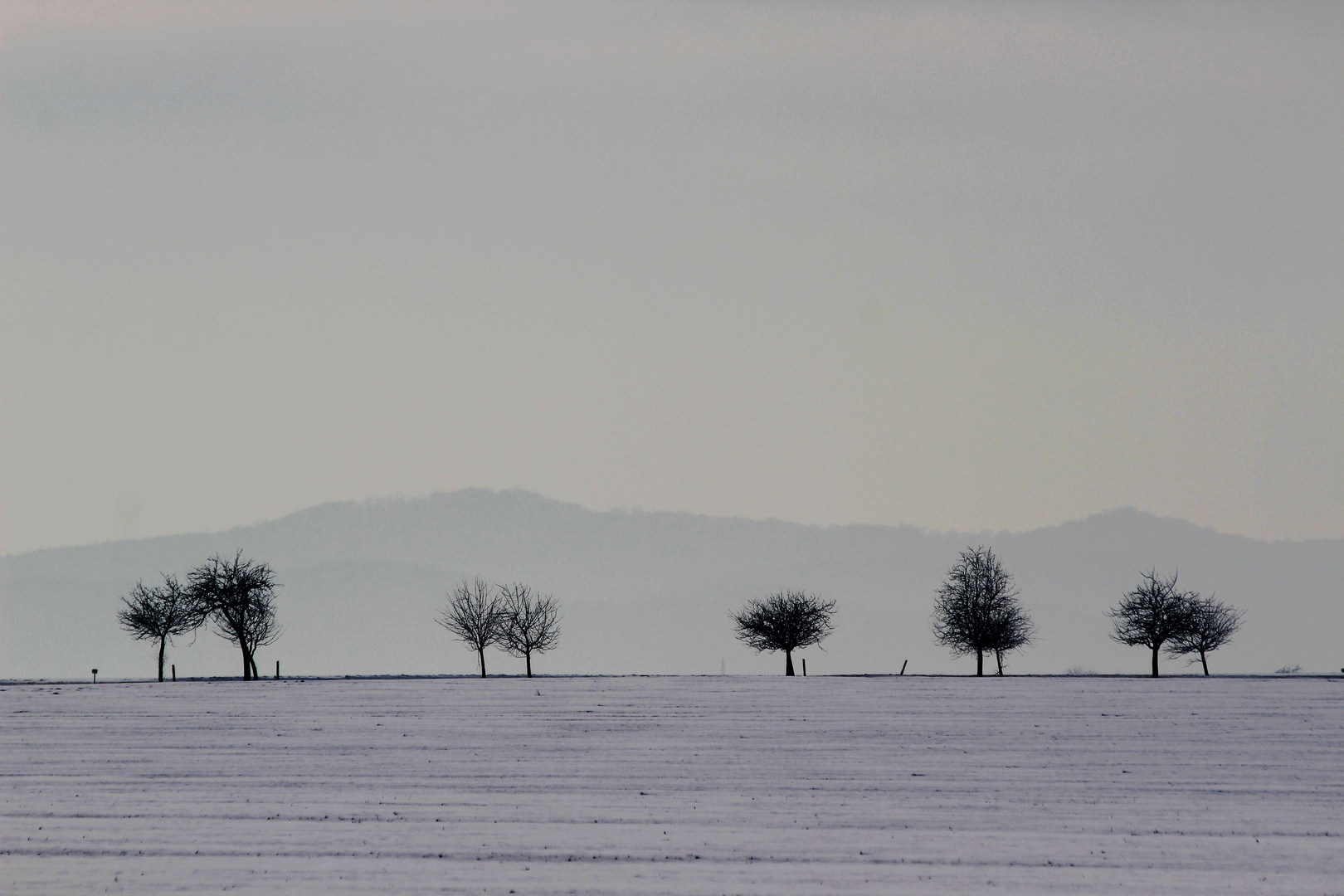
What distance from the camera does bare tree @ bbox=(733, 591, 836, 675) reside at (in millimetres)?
80500

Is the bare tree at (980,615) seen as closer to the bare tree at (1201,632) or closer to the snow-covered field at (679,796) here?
the bare tree at (1201,632)

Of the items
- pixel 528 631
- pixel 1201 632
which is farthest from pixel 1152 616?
pixel 528 631

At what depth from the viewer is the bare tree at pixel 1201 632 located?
257 ft

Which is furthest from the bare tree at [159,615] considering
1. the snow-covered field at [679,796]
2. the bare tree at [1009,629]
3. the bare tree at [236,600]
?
the bare tree at [1009,629]

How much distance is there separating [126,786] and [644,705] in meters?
18.9

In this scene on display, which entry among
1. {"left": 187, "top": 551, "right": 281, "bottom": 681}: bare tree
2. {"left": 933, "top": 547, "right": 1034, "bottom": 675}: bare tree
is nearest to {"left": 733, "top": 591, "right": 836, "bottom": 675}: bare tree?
{"left": 933, "top": 547, "right": 1034, "bottom": 675}: bare tree

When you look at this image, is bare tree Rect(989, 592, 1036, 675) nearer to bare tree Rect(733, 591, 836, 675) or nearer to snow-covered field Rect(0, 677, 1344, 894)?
bare tree Rect(733, 591, 836, 675)

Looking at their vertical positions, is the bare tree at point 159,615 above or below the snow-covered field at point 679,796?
above

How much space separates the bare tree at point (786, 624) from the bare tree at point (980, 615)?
8.34 m

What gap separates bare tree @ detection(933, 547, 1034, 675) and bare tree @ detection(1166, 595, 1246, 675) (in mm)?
10014

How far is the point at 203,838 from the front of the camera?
2022cm

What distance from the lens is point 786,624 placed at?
265 ft

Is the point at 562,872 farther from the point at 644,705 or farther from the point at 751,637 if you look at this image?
the point at 751,637

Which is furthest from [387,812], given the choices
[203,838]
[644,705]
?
[644,705]
